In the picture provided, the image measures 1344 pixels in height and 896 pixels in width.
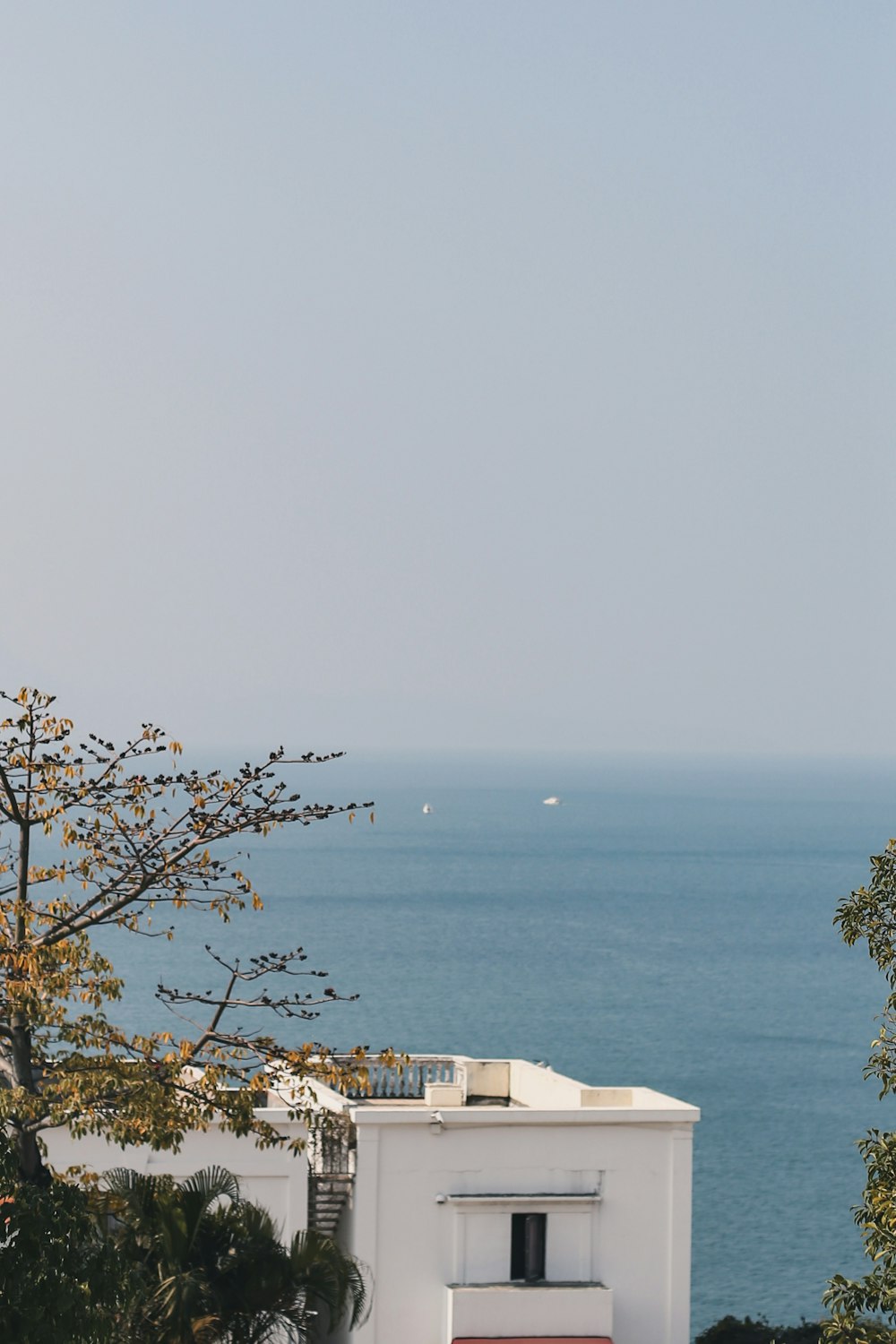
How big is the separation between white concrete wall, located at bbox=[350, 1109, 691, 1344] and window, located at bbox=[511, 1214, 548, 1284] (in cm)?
11

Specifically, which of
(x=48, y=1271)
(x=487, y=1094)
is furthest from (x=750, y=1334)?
(x=48, y=1271)

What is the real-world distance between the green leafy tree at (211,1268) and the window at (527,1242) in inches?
284

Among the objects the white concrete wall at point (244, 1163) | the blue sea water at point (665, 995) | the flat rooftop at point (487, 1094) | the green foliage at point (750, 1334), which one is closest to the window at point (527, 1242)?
the flat rooftop at point (487, 1094)

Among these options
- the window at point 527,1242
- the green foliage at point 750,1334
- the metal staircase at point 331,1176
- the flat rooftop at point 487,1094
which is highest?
the flat rooftop at point 487,1094

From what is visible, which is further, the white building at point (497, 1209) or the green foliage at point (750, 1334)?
the green foliage at point (750, 1334)

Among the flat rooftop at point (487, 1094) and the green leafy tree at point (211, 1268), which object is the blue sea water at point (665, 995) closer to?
the flat rooftop at point (487, 1094)

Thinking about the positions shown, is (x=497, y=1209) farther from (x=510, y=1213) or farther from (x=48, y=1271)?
(x=48, y=1271)

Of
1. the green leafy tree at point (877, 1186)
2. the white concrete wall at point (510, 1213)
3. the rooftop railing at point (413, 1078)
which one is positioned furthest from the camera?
the rooftop railing at point (413, 1078)

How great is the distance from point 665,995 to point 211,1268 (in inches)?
3755

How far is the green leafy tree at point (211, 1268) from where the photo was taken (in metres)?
15.7

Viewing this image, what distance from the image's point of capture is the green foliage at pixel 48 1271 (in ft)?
27.9

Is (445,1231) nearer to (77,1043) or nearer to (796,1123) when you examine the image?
(77,1043)

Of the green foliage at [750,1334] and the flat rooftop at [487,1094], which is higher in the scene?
the flat rooftop at [487,1094]

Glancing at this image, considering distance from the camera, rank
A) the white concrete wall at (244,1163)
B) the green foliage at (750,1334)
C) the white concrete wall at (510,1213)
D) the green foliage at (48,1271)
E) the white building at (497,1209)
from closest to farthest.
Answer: the green foliage at (48,1271) < the white concrete wall at (244,1163) < the white building at (497,1209) < the white concrete wall at (510,1213) < the green foliage at (750,1334)
